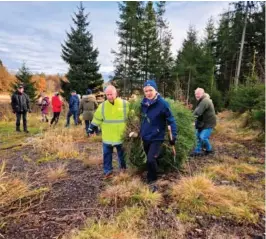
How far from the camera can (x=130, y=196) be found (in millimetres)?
4344

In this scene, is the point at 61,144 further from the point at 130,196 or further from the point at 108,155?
the point at 130,196

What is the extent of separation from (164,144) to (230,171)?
161 cm

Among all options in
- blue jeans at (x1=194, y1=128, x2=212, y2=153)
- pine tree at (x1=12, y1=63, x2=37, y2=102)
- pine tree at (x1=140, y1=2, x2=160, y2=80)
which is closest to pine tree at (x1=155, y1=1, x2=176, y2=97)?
pine tree at (x1=140, y1=2, x2=160, y2=80)

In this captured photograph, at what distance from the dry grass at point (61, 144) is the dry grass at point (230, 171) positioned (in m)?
3.40

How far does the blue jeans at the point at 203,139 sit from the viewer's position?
289 inches

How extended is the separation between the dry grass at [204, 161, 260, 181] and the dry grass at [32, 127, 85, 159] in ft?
11.1

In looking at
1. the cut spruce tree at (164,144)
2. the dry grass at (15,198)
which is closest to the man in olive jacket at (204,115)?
the cut spruce tree at (164,144)

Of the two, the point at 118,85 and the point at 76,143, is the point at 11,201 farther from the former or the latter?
the point at 118,85

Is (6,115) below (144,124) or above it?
below

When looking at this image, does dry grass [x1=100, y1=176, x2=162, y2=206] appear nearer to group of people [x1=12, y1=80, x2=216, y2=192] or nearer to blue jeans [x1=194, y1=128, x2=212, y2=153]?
group of people [x1=12, y1=80, x2=216, y2=192]

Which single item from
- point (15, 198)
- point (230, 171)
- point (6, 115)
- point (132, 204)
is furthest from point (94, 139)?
point (6, 115)

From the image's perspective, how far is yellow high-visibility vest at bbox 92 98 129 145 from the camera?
5.27m

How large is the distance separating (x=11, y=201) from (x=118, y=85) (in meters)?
31.1

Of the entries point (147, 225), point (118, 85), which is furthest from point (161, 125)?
point (118, 85)
